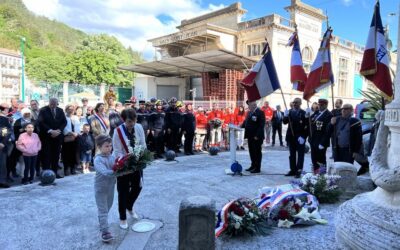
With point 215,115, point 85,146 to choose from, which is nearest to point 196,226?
point 85,146

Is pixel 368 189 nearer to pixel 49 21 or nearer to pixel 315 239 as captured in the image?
pixel 315 239

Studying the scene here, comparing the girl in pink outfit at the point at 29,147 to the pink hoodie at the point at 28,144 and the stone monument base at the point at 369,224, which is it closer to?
the pink hoodie at the point at 28,144

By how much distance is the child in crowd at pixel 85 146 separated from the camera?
27.9ft

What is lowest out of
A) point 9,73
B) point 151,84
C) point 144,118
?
point 144,118

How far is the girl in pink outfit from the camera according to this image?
7270 mm

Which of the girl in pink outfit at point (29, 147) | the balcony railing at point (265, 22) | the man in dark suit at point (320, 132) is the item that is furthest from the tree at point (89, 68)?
the man in dark suit at point (320, 132)

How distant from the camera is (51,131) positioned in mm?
7684

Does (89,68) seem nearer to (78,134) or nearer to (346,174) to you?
(78,134)

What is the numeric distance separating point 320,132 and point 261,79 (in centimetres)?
187

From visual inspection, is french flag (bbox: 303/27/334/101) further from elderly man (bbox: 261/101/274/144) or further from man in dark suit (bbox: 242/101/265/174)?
elderly man (bbox: 261/101/274/144)

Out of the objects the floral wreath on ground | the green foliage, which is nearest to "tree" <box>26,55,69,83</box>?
the green foliage

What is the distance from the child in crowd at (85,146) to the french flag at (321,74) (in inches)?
214

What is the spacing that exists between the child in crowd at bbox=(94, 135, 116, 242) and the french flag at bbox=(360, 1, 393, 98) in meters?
4.14

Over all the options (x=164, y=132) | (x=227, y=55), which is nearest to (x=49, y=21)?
(x=227, y=55)
